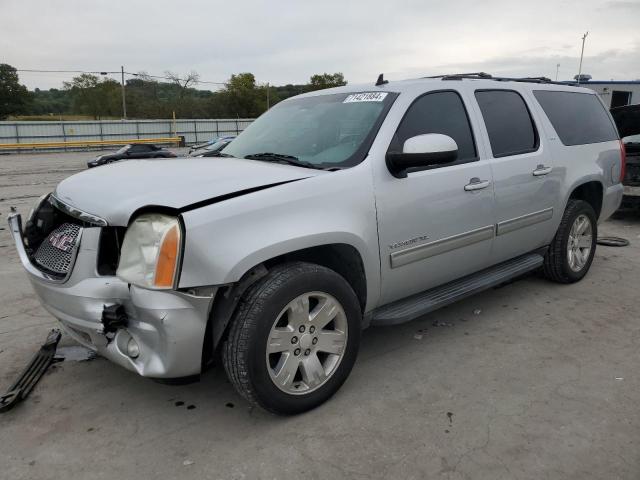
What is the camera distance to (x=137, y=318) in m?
2.38

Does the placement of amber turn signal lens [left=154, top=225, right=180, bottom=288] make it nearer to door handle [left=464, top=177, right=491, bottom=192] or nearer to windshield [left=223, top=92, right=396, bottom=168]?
windshield [left=223, top=92, right=396, bottom=168]

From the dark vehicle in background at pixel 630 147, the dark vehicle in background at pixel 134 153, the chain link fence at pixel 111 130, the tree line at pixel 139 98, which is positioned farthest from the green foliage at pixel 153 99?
the dark vehicle in background at pixel 630 147

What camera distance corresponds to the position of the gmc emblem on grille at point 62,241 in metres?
2.66

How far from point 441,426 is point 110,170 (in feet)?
7.81

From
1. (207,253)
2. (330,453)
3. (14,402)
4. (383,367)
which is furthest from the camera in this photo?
(383,367)

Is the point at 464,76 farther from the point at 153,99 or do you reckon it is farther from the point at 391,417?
the point at 153,99

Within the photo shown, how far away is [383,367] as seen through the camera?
10.9 feet

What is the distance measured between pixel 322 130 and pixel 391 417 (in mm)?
1822

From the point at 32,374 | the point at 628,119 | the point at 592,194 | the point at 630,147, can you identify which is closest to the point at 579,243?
the point at 592,194

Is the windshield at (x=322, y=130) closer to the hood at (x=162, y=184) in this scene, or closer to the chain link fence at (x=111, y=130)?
the hood at (x=162, y=184)

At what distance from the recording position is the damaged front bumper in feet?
7.59

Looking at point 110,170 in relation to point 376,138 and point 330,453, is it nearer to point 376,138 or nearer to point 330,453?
point 376,138

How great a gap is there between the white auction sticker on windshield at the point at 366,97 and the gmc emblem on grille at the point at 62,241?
1953 mm

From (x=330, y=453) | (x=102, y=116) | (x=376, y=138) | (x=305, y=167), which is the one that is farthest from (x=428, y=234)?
(x=102, y=116)
